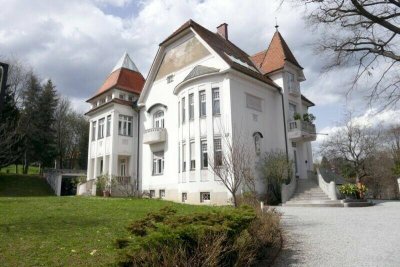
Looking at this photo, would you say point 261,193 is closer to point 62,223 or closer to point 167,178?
point 167,178

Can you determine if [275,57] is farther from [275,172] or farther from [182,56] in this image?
[275,172]

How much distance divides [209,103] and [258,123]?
425 centimetres

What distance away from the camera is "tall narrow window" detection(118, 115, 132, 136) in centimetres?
3036

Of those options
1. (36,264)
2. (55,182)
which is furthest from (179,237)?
(55,182)

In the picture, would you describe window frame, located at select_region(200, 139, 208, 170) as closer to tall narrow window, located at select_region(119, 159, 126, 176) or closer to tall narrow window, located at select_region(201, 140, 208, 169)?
tall narrow window, located at select_region(201, 140, 208, 169)

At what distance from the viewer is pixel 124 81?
32969mm

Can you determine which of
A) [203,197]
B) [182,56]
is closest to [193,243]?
[203,197]

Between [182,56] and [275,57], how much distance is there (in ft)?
26.7

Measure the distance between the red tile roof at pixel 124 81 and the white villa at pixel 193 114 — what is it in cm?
14

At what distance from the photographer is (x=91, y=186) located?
29469mm

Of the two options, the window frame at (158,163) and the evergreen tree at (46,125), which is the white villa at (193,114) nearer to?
the window frame at (158,163)

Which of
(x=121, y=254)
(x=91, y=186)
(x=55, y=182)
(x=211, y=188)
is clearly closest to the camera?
(x=121, y=254)

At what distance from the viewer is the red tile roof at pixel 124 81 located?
105 ft

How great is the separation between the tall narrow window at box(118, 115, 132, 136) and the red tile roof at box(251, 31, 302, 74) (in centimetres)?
1321
